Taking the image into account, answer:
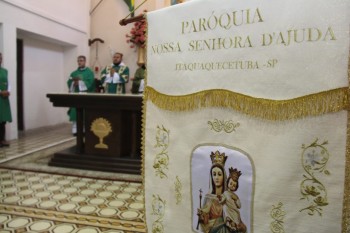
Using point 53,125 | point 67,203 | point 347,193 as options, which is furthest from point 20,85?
point 347,193

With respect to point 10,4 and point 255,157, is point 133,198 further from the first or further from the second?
point 10,4

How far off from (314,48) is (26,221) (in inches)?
94.6

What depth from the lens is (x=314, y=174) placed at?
1128 mm

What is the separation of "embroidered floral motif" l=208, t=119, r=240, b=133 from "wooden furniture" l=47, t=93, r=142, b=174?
98.9 inches

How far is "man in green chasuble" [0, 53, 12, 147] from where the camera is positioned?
529cm

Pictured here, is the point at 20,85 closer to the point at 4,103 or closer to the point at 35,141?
the point at 4,103

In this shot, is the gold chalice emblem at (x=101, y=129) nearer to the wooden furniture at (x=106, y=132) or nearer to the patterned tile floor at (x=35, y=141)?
the wooden furniture at (x=106, y=132)

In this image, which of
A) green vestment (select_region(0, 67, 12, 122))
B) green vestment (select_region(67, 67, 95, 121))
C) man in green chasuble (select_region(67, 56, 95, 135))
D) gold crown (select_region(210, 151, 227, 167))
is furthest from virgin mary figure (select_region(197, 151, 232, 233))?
green vestment (select_region(67, 67, 95, 121))

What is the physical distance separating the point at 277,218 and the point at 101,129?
314 cm

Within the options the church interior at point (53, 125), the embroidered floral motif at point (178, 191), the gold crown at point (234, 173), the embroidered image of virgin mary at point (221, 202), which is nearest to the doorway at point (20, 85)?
the church interior at point (53, 125)

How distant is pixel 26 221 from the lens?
2.35 m

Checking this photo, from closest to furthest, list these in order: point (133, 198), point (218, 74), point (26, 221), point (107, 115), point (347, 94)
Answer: point (347, 94) → point (218, 74) → point (26, 221) → point (133, 198) → point (107, 115)

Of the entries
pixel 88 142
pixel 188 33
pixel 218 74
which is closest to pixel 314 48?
pixel 218 74

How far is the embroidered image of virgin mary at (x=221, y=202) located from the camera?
129cm
